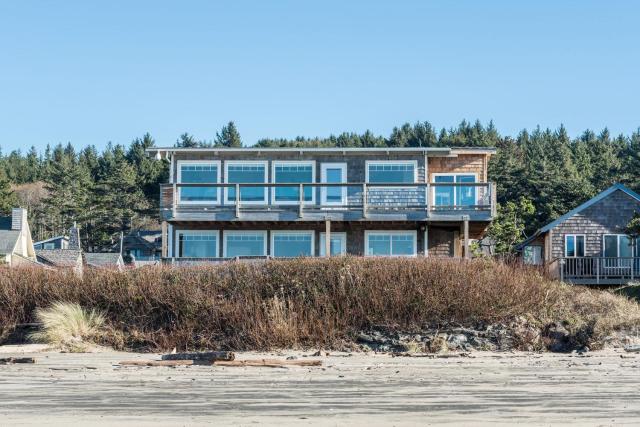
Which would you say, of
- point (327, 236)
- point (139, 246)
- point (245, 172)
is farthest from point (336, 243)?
point (139, 246)

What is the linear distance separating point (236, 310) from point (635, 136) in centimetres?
9573

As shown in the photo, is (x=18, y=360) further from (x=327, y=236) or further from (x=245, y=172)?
(x=245, y=172)

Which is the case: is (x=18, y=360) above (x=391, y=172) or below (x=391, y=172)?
below

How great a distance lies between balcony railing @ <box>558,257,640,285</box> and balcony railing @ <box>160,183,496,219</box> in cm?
807

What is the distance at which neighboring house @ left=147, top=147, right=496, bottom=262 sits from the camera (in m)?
Answer: 31.6

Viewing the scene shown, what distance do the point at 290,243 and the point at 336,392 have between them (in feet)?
60.9

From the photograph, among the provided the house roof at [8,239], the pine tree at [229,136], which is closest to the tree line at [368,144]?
the pine tree at [229,136]

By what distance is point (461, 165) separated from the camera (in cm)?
3472

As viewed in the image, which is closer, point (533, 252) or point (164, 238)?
point (164, 238)

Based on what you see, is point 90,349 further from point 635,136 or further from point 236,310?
point 635,136

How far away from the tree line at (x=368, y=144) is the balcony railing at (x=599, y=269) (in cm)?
1018

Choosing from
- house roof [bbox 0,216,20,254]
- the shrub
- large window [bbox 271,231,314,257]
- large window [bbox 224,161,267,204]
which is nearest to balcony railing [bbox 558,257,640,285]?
large window [bbox 271,231,314,257]

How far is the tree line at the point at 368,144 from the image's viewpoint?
2670 inches

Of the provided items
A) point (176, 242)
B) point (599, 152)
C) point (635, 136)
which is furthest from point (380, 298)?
point (635, 136)
